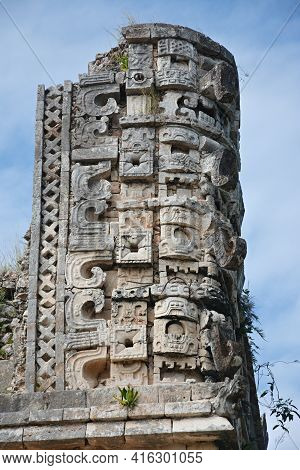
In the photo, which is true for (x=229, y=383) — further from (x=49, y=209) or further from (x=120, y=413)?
(x=49, y=209)

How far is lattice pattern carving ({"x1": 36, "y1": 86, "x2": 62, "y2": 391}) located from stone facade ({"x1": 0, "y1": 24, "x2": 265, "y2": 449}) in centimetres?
1

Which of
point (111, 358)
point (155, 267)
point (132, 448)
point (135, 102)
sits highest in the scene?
point (135, 102)

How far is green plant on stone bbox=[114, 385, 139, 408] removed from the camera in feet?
37.5

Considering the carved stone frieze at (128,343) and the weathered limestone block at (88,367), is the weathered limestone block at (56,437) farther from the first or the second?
the carved stone frieze at (128,343)

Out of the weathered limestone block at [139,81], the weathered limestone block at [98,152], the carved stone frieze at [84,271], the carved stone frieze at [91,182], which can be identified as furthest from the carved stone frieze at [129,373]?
the weathered limestone block at [139,81]

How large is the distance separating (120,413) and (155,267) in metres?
1.78

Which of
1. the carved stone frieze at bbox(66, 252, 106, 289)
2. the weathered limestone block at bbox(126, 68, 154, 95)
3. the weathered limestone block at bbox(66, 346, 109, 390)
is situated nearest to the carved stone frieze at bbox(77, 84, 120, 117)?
the weathered limestone block at bbox(126, 68, 154, 95)

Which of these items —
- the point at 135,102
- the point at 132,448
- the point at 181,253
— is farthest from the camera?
the point at 135,102

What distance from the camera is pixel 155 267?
40.9ft

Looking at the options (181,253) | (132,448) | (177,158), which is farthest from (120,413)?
(177,158)

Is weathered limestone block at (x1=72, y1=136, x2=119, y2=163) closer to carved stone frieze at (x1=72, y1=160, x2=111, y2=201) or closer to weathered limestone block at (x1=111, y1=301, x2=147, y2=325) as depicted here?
carved stone frieze at (x1=72, y1=160, x2=111, y2=201)

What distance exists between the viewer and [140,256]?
1246cm

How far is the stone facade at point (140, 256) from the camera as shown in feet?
37.5

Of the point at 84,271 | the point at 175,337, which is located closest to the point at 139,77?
the point at 84,271
